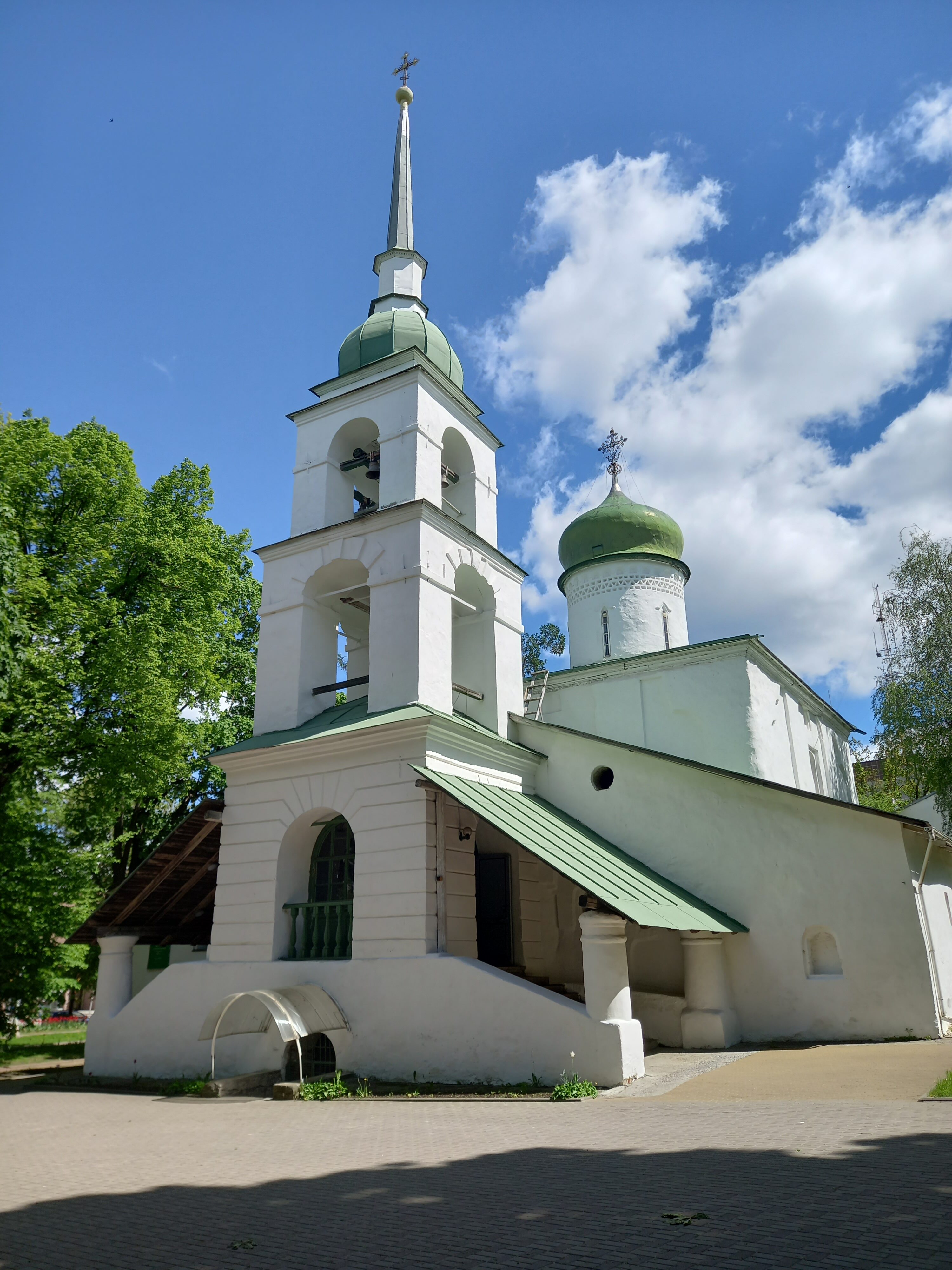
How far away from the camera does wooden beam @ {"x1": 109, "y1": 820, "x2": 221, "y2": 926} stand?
45.6 ft

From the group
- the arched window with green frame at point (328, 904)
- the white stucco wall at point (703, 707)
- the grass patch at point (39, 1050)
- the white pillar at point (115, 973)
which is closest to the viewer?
the arched window with green frame at point (328, 904)

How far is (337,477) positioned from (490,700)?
4.94 meters

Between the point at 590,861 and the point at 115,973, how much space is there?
7.98 metres

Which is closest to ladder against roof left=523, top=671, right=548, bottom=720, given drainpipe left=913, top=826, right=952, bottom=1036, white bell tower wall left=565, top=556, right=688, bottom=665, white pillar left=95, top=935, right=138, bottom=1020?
white bell tower wall left=565, top=556, right=688, bottom=665

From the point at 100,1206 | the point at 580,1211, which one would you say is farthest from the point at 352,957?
the point at 580,1211

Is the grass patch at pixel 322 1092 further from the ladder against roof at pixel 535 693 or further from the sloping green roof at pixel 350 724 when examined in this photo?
the ladder against roof at pixel 535 693

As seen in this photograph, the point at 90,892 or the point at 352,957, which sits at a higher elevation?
the point at 90,892

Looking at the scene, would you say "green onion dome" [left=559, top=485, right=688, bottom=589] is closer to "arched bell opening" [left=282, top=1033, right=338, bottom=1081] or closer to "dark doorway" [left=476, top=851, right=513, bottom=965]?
"dark doorway" [left=476, top=851, right=513, bottom=965]

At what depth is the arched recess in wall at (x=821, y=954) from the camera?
1237 centimetres

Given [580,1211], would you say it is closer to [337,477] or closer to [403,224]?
[337,477]

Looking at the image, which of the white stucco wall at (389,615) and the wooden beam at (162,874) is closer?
the white stucco wall at (389,615)

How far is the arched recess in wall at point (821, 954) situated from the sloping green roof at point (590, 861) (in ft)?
3.12

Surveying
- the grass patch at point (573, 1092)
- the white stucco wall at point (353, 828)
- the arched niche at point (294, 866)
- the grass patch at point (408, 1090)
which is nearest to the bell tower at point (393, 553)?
the white stucco wall at point (353, 828)

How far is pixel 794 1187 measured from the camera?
4.97 metres
